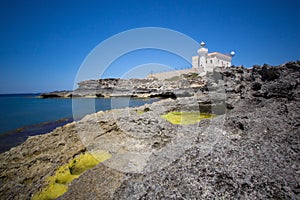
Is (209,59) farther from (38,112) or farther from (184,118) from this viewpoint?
(38,112)

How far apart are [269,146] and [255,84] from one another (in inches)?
531

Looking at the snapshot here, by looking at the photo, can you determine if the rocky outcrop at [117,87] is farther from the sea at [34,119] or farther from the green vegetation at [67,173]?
the green vegetation at [67,173]

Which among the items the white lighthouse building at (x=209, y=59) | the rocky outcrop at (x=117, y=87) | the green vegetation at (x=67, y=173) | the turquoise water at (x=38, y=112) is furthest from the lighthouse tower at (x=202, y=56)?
the green vegetation at (x=67, y=173)

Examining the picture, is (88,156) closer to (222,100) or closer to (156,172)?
(156,172)

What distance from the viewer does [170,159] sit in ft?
18.2

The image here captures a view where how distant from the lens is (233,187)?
3.71 meters

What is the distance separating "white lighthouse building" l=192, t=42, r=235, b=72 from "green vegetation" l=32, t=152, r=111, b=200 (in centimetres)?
6126

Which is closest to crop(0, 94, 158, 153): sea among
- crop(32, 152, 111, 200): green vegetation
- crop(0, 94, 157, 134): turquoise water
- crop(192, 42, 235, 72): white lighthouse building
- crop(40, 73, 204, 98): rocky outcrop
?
crop(0, 94, 157, 134): turquoise water

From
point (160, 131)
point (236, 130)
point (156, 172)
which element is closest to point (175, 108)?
point (160, 131)

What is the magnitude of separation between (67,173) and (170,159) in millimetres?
4428

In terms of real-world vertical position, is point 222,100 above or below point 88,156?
above

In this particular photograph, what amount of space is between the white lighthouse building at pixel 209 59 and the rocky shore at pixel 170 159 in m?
55.3

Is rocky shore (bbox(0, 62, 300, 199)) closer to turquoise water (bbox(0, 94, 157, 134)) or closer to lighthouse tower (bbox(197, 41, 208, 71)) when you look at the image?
turquoise water (bbox(0, 94, 157, 134))

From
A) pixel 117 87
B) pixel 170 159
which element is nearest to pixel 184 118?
pixel 170 159
